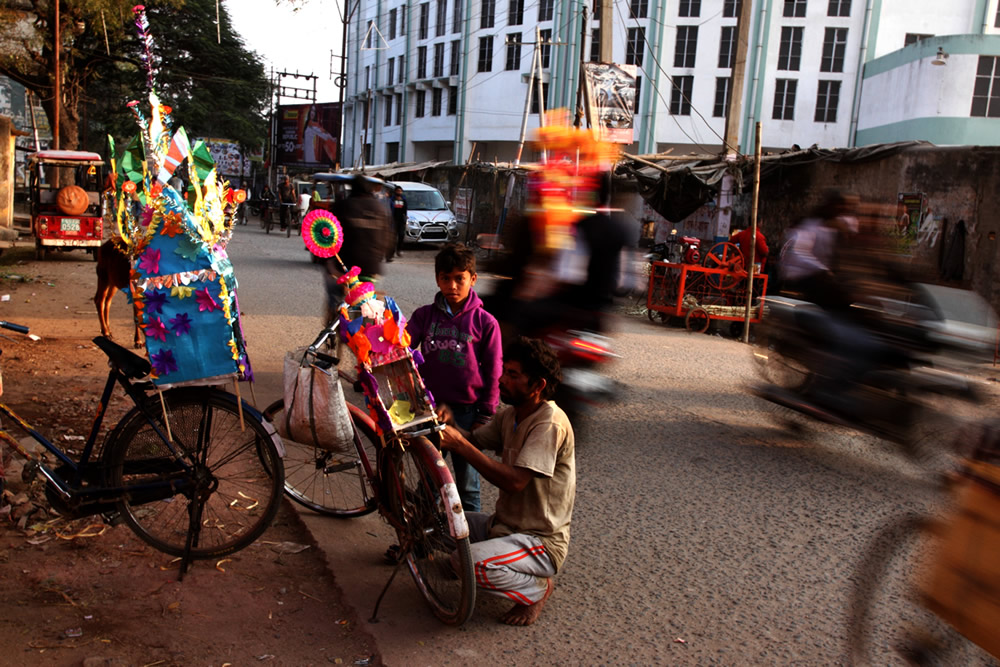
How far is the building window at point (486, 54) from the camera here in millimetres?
50000

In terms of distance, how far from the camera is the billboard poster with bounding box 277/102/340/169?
170ft

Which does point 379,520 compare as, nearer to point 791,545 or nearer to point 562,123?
point 791,545

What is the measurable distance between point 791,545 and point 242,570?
9.21 ft

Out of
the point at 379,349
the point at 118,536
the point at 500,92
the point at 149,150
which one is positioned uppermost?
the point at 500,92

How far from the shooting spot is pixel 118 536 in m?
4.03

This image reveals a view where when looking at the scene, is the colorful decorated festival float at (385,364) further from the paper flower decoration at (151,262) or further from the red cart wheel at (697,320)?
the red cart wheel at (697,320)

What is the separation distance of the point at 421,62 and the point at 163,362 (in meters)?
56.1

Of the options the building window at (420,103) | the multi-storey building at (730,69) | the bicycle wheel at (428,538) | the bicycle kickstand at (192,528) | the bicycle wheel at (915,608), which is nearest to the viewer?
the bicycle wheel at (915,608)

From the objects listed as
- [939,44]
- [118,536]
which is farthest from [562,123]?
[939,44]

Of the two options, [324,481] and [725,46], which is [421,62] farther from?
[324,481]

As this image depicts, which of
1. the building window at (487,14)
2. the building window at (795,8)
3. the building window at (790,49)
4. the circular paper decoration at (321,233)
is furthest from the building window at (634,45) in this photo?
the circular paper decoration at (321,233)

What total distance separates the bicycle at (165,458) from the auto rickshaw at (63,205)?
39.8ft

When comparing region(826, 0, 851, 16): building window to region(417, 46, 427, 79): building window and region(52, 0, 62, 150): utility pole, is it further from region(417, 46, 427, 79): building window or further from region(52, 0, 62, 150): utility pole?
region(52, 0, 62, 150): utility pole

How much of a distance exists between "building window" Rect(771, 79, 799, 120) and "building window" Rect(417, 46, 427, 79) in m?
23.9
